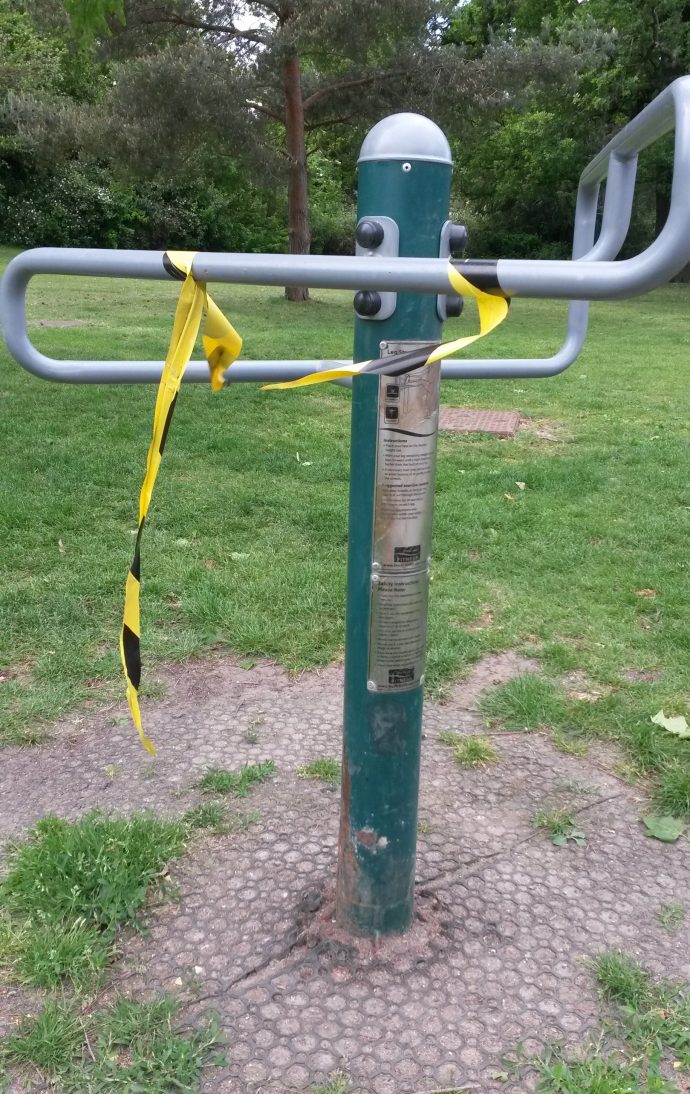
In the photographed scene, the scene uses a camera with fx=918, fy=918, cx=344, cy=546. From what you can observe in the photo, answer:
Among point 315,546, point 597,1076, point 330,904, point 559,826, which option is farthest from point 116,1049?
point 315,546

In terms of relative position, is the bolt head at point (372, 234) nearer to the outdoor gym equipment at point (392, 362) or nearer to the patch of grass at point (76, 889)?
the outdoor gym equipment at point (392, 362)

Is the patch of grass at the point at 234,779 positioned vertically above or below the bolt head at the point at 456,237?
below

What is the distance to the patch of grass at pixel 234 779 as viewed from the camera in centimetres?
232

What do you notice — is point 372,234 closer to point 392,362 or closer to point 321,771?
point 392,362

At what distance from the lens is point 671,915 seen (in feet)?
6.32

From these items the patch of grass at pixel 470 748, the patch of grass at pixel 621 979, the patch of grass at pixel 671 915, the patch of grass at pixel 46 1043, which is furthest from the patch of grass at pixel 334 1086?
the patch of grass at pixel 470 748

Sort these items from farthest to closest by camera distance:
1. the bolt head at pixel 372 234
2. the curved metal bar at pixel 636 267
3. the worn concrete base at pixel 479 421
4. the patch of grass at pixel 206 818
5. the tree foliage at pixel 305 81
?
1. the tree foliage at pixel 305 81
2. the worn concrete base at pixel 479 421
3. the patch of grass at pixel 206 818
4. the bolt head at pixel 372 234
5. the curved metal bar at pixel 636 267

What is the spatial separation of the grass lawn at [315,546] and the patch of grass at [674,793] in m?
0.01

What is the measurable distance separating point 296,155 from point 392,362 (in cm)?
1535

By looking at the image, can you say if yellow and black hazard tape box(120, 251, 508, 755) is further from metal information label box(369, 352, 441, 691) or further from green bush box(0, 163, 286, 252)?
green bush box(0, 163, 286, 252)

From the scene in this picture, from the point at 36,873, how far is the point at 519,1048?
1022 mm

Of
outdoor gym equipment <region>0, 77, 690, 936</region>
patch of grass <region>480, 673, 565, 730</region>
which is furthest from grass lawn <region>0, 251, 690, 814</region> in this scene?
outdoor gym equipment <region>0, 77, 690, 936</region>

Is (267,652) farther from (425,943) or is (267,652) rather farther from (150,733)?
(425,943)

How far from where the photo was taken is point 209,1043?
5.15 feet
